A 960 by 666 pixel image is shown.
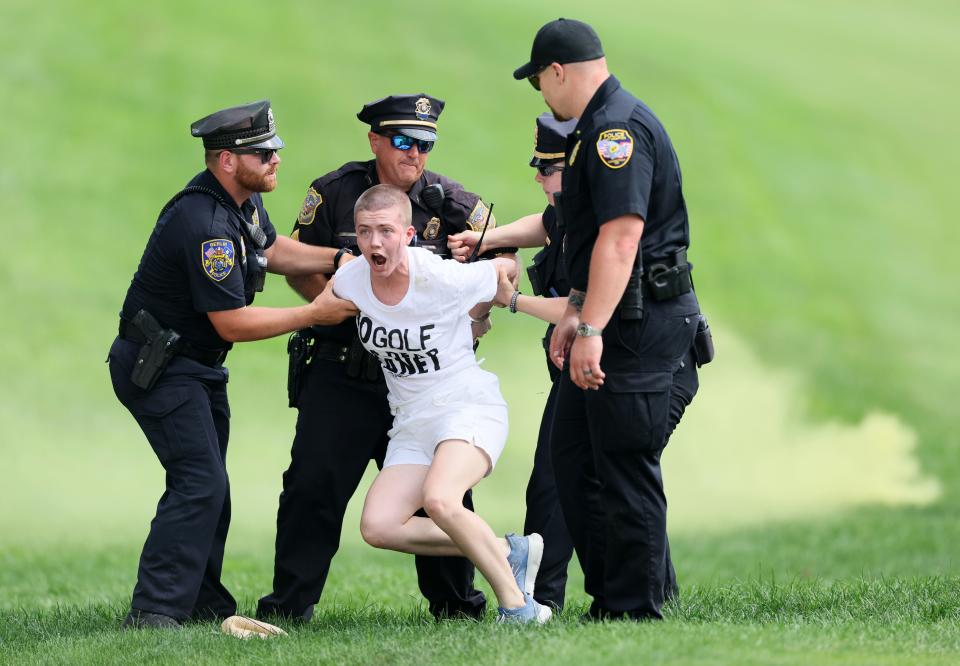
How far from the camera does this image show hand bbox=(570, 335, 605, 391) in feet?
17.7

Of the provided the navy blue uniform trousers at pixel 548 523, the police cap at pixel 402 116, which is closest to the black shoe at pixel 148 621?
the navy blue uniform trousers at pixel 548 523

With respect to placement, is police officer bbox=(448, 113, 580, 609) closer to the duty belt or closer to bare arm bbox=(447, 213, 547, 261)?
bare arm bbox=(447, 213, 547, 261)

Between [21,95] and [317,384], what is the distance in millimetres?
12283

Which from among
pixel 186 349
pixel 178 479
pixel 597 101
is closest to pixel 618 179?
pixel 597 101

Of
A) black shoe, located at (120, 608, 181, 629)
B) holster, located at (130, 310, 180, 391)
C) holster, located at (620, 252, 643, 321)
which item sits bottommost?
black shoe, located at (120, 608, 181, 629)

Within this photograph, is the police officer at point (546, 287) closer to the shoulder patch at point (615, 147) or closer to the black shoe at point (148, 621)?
the shoulder patch at point (615, 147)

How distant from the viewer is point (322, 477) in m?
6.64

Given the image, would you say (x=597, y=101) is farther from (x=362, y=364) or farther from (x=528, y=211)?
(x=528, y=211)

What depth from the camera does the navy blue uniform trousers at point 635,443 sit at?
559 centimetres

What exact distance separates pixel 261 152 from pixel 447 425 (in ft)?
4.98

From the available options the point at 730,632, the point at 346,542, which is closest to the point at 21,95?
the point at 346,542

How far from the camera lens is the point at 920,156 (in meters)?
19.2

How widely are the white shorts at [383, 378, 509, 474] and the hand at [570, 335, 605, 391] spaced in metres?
0.73

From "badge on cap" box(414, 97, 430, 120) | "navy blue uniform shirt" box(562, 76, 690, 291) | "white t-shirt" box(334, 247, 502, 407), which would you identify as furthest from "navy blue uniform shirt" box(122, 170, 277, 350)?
"navy blue uniform shirt" box(562, 76, 690, 291)
